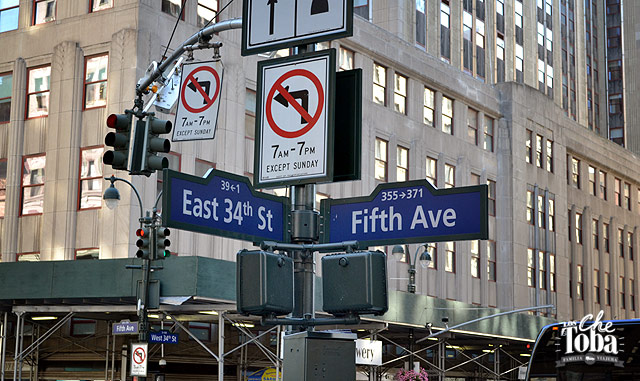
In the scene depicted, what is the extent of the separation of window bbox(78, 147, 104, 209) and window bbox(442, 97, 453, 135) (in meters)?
19.8

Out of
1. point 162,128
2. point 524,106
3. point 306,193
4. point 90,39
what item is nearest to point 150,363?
point 90,39

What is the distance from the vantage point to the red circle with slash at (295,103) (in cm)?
685

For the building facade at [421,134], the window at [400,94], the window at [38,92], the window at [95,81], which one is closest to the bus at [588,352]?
the building facade at [421,134]

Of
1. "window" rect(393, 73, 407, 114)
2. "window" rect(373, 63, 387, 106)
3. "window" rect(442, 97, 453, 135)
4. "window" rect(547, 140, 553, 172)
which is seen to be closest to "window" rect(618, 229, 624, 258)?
"window" rect(547, 140, 553, 172)

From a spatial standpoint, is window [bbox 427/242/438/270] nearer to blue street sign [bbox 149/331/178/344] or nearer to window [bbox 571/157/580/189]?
window [bbox 571/157/580/189]

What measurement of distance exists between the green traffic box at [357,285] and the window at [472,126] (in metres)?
43.7

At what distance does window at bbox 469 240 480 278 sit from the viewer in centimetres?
4859

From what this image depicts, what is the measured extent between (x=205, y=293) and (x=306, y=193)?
57.7 ft

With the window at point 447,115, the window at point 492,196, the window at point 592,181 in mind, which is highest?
the window at point 447,115

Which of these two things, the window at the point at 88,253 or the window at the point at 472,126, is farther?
the window at the point at 472,126

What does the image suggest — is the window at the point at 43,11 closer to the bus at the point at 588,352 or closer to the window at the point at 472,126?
the window at the point at 472,126

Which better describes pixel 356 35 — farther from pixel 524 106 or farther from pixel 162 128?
pixel 162 128

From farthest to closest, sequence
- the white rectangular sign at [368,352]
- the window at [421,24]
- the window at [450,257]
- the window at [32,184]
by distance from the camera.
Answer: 1. the window at [421,24]
2. the window at [450,257]
3. the window at [32,184]
4. the white rectangular sign at [368,352]

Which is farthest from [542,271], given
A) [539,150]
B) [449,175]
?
[449,175]
